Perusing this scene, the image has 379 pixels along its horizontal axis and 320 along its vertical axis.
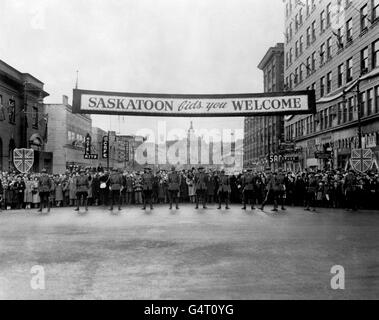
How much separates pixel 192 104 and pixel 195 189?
6.59 m

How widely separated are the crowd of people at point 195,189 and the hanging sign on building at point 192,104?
13.6 ft

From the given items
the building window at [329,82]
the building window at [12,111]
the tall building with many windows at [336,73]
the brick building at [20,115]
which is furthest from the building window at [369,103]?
the building window at [12,111]

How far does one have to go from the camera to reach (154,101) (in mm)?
16328

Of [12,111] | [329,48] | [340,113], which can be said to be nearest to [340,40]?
[329,48]

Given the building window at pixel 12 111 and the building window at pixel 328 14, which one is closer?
the building window at pixel 12 111

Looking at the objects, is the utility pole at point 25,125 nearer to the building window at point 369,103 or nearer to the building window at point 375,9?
the building window at point 369,103

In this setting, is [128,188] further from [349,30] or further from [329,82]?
[329,82]

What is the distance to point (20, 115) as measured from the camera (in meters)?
37.4

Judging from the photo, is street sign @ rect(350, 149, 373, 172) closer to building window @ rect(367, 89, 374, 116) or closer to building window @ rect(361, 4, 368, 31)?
building window @ rect(367, 89, 374, 116)

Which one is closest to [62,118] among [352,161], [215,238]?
[352,161]

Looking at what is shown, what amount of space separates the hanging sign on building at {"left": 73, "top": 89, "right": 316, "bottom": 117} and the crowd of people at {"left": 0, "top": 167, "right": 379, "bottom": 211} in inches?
163

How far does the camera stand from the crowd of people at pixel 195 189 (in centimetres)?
1991

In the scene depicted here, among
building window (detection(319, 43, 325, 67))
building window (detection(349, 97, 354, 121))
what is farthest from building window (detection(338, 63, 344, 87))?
building window (detection(319, 43, 325, 67))
